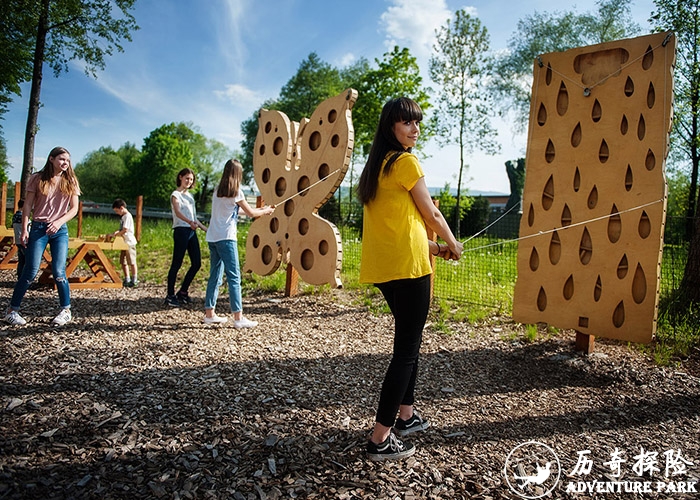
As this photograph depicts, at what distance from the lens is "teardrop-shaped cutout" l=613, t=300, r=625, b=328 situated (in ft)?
12.9

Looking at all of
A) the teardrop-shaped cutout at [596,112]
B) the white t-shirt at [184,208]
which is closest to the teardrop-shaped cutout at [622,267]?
the teardrop-shaped cutout at [596,112]

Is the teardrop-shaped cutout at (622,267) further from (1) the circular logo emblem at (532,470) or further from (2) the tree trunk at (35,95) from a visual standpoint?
(2) the tree trunk at (35,95)

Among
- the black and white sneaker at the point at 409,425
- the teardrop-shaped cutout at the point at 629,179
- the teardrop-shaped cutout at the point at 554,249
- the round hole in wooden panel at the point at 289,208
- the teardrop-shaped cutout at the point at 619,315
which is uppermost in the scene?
the teardrop-shaped cutout at the point at 629,179

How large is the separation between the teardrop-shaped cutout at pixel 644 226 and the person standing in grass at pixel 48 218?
5.00 meters

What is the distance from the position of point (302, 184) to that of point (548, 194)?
3.26m

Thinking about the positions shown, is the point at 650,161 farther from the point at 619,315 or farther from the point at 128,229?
the point at 128,229

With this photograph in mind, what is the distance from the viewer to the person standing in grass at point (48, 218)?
4.52 m

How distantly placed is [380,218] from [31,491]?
1.93m

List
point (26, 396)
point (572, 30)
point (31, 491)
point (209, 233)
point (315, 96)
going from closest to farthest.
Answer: point (31, 491) → point (26, 396) → point (209, 233) → point (572, 30) → point (315, 96)

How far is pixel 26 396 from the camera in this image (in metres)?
2.99

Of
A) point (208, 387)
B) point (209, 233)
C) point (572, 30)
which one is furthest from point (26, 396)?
point (572, 30)

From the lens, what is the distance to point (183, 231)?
6055mm

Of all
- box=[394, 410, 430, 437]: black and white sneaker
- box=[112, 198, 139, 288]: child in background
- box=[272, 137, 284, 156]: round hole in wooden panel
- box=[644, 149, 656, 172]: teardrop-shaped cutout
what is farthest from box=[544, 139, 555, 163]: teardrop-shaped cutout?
box=[112, 198, 139, 288]: child in background

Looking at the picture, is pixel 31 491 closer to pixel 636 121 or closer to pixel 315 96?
pixel 636 121
